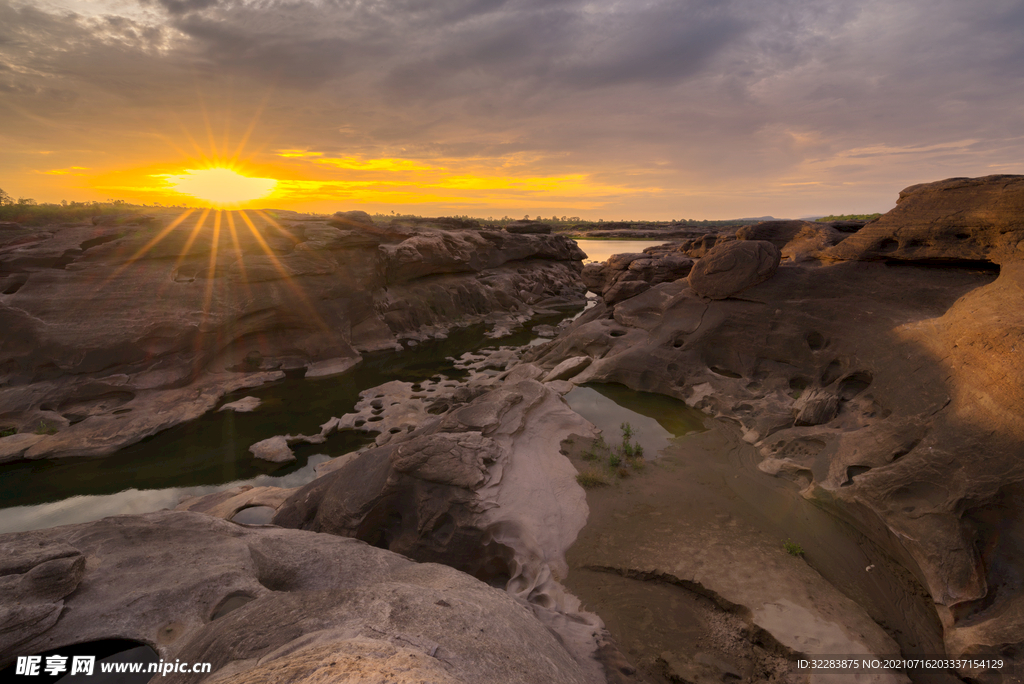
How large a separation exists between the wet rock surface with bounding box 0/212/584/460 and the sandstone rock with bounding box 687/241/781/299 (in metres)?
14.9

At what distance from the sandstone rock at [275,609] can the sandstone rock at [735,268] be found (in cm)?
1165

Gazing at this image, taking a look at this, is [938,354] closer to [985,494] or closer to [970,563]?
[985,494]

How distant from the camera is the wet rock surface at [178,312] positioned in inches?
546

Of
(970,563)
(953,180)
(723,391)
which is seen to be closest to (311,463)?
(723,391)

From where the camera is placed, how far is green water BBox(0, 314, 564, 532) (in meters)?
10.0

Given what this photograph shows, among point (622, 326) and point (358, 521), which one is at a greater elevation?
point (622, 326)

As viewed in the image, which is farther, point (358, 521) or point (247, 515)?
point (247, 515)

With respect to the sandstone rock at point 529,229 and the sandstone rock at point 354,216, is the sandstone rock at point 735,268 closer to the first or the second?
the sandstone rock at point 354,216

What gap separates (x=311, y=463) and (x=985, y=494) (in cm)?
1300

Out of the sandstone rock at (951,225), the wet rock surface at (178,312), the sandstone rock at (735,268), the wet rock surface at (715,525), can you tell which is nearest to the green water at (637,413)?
the wet rock surface at (715,525)

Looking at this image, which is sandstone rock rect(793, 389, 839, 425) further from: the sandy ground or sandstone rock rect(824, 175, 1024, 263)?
sandstone rock rect(824, 175, 1024, 263)

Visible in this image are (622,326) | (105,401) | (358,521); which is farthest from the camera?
(622,326)

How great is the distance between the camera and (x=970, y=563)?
5.26 metres

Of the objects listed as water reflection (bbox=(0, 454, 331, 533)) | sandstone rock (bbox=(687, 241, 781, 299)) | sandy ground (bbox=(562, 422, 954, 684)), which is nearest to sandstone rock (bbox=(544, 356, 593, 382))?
sandstone rock (bbox=(687, 241, 781, 299))
